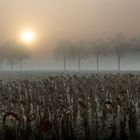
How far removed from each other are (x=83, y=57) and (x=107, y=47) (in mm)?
12229

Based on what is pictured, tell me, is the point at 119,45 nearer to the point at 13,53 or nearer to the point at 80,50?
the point at 80,50

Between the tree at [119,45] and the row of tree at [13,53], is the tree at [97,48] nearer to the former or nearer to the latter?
the tree at [119,45]

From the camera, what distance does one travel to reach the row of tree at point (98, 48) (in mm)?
118812

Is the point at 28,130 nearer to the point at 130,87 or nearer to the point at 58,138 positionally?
the point at 58,138

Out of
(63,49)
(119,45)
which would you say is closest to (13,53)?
(63,49)

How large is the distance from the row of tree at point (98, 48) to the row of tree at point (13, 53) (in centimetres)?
1280

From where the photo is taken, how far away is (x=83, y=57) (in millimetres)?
135625

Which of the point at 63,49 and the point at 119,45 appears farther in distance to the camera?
the point at 63,49

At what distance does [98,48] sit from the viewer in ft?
430

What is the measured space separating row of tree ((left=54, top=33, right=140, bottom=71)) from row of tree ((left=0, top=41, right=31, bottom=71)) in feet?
42.0

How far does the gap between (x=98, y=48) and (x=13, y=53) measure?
113 feet

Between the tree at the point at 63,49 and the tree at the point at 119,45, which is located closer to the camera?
the tree at the point at 119,45

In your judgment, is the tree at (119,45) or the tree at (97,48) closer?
the tree at (119,45)

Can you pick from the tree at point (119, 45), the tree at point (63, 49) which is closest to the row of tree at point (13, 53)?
the tree at point (63, 49)
